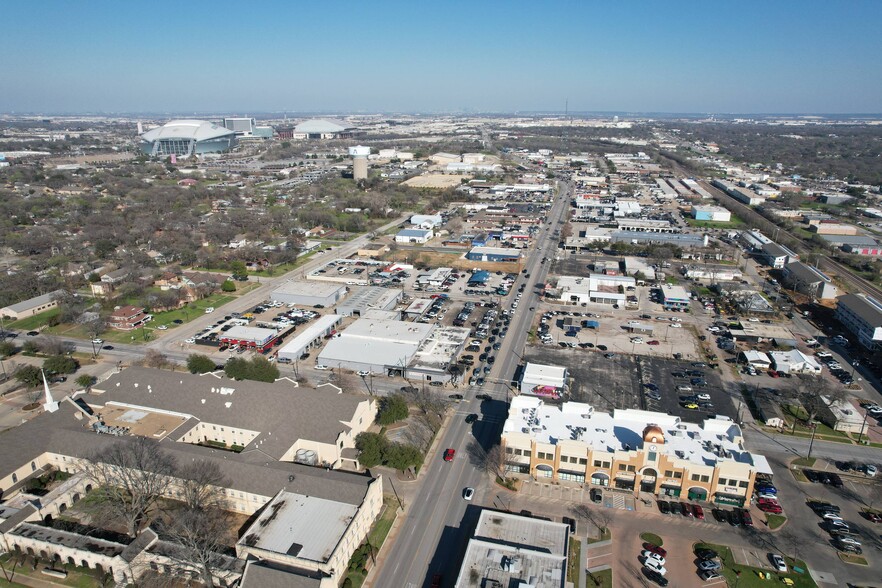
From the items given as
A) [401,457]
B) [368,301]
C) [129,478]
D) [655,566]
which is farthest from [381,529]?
[368,301]

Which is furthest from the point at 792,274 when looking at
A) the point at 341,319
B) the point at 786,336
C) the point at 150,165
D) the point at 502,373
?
the point at 150,165

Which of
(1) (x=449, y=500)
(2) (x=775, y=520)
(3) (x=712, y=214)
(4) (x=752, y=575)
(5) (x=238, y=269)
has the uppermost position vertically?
(3) (x=712, y=214)

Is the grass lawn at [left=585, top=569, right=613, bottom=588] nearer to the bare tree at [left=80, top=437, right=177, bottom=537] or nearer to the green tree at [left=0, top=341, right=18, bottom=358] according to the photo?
the bare tree at [left=80, top=437, right=177, bottom=537]

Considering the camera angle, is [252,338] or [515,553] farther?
[252,338]

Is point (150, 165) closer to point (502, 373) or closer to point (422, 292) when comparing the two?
point (422, 292)

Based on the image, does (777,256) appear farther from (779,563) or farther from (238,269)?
(238,269)
